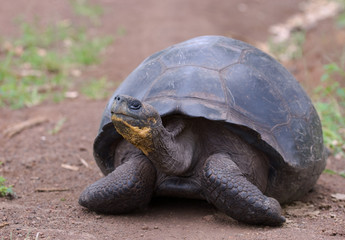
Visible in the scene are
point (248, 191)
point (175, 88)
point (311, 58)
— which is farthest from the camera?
point (311, 58)

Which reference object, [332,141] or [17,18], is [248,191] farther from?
[17,18]

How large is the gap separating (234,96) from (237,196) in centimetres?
70

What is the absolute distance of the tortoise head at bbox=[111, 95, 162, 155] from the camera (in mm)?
2984

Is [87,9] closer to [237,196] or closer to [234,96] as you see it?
[234,96]

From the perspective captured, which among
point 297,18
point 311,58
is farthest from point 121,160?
point 297,18

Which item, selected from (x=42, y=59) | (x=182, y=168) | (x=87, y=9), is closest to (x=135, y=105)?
(x=182, y=168)

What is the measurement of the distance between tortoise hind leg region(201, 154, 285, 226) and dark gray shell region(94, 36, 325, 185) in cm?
33

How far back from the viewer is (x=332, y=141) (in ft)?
18.0

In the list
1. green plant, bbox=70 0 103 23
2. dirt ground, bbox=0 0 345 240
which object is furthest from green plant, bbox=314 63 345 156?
green plant, bbox=70 0 103 23

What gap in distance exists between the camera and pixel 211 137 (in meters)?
3.53

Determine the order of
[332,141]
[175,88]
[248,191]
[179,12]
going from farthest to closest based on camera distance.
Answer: [179,12], [332,141], [175,88], [248,191]

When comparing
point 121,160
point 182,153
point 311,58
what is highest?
point 311,58

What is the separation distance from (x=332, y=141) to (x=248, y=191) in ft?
8.52

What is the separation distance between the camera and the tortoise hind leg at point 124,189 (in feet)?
11.1
